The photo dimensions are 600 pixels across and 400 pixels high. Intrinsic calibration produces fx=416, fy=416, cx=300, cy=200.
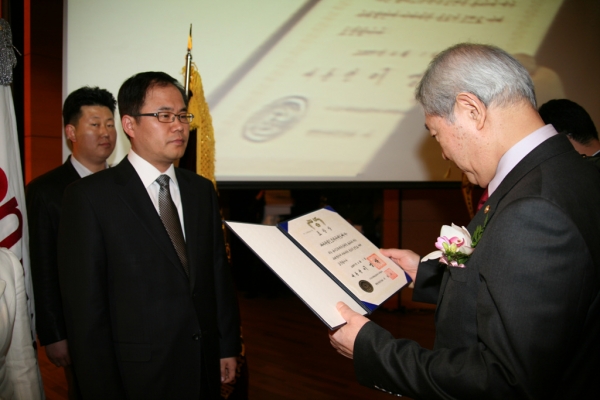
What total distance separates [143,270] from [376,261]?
2.62 ft

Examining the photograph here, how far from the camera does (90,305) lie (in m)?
1.32

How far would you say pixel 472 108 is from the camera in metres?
0.98

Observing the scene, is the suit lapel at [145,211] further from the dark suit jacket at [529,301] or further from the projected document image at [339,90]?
the projected document image at [339,90]

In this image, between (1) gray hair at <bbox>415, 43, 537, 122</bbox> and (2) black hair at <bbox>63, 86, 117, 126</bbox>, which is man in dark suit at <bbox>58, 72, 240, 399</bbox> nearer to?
(2) black hair at <bbox>63, 86, 117, 126</bbox>

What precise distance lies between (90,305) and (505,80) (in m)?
1.33

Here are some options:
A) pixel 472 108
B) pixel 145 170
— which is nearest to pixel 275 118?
pixel 145 170

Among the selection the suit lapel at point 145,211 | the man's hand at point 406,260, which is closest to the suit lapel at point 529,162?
the man's hand at point 406,260

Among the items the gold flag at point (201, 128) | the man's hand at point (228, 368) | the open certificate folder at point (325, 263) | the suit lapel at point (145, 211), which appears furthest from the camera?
the gold flag at point (201, 128)

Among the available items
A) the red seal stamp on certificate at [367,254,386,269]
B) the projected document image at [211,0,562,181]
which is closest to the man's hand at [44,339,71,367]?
the projected document image at [211,0,562,181]

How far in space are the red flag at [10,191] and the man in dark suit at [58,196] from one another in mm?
323

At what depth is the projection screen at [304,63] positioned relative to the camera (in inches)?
94.0

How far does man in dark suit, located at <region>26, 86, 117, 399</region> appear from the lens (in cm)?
176

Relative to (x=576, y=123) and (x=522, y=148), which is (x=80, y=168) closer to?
(x=522, y=148)

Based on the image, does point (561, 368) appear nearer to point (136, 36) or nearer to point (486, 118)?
point (486, 118)
